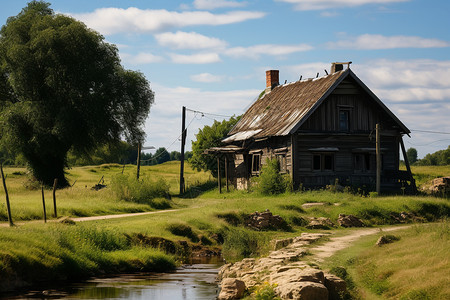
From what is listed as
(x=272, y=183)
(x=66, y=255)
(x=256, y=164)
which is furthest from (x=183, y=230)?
(x=256, y=164)

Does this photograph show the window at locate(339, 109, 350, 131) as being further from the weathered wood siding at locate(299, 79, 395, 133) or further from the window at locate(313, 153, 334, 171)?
the window at locate(313, 153, 334, 171)

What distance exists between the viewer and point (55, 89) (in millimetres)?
48625

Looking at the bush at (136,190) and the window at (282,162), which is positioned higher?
the window at (282,162)

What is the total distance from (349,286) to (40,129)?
37169mm

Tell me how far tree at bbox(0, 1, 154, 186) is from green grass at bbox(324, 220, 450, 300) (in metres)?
33.3

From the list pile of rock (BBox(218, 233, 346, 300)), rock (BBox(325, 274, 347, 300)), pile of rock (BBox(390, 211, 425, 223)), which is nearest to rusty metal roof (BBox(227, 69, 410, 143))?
pile of rock (BBox(390, 211, 425, 223))

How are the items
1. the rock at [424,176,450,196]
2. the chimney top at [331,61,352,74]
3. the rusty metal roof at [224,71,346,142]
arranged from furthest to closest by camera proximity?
1. the chimney top at [331,61,352,74]
2. the rock at [424,176,450,196]
3. the rusty metal roof at [224,71,346,142]

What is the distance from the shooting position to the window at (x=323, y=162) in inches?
1583

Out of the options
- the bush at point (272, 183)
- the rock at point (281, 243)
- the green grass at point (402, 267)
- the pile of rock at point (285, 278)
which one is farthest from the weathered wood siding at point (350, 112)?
the green grass at point (402, 267)

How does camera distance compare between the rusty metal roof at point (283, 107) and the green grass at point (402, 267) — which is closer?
the green grass at point (402, 267)

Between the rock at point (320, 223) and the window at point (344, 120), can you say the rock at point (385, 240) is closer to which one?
the rock at point (320, 223)

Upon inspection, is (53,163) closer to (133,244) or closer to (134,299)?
(133,244)

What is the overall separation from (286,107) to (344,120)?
14.8 feet

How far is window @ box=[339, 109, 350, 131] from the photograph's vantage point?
41188mm
